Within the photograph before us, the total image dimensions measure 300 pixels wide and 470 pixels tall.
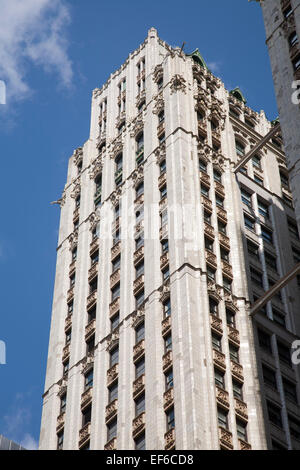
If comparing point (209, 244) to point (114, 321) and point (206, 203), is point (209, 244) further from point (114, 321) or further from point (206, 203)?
point (114, 321)

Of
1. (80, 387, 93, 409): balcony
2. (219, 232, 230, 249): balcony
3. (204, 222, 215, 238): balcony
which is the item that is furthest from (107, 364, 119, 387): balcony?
(219, 232, 230, 249): balcony

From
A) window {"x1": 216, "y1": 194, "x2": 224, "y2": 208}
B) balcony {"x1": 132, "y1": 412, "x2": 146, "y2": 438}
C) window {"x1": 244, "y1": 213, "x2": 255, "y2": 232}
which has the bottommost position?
balcony {"x1": 132, "y1": 412, "x2": 146, "y2": 438}

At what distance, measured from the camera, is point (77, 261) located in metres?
88.9

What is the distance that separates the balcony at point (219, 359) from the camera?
224 feet

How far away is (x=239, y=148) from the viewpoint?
9488 cm

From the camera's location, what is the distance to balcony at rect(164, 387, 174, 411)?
65.9 m

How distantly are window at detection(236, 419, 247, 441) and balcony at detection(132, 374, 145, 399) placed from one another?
23.3 ft

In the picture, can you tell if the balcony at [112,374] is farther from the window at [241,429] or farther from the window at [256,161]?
the window at [256,161]

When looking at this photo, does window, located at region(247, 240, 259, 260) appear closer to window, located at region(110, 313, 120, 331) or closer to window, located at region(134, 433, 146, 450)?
window, located at region(110, 313, 120, 331)

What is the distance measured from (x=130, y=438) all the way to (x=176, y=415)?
15.8ft

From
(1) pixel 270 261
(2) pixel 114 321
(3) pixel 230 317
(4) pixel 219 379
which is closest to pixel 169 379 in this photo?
(4) pixel 219 379

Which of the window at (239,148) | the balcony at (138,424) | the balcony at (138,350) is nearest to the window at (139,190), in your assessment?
the window at (239,148)

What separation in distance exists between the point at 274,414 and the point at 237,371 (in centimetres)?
365

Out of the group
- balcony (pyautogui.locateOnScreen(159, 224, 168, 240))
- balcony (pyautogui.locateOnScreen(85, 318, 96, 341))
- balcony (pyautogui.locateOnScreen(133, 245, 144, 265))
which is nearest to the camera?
balcony (pyautogui.locateOnScreen(159, 224, 168, 240))
